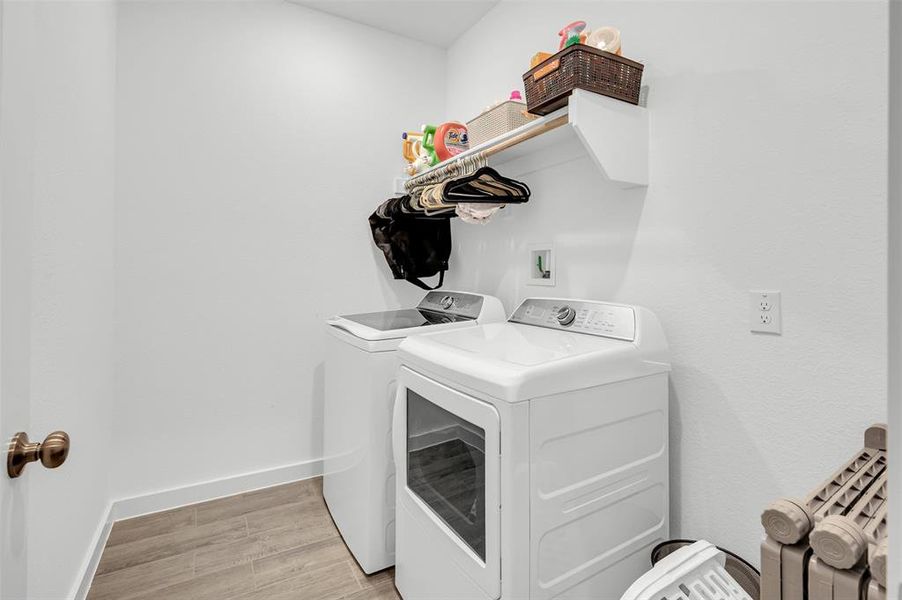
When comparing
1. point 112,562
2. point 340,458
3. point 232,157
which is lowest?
point 112,562

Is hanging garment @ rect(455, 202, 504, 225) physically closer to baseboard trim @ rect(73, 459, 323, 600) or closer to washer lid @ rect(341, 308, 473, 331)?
washer lid @ rect(341, 308, 473, 331)

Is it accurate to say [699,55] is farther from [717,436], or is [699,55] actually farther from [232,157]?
[232,157]

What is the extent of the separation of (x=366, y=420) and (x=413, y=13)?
7.37 ft

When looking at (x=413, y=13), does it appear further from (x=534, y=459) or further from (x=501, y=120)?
(x=534, y=459)

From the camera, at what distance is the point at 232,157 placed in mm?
2385

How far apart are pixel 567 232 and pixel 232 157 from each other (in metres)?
1.76

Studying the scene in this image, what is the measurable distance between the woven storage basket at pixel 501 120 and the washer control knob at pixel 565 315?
2.59 ft

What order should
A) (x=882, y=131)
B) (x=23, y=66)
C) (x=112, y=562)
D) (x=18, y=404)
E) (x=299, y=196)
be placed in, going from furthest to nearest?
(x=299, y=196)
(x=112, y=562)
(x=882, y=131)
(x=23, y=66)
(x=18, y=404)

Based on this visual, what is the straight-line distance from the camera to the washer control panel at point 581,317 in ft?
4.79

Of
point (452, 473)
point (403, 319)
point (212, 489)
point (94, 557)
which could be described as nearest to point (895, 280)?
point (452, 473)

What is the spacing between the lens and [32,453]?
71cm

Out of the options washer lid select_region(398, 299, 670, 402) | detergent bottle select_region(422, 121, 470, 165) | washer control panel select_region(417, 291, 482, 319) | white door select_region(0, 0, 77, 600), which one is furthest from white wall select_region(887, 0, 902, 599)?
detergent bottle select_region(422, 121, 470, 165)

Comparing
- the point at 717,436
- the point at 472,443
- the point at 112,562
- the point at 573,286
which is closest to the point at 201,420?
the point at 112,562

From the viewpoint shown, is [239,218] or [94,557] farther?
[239,218]
